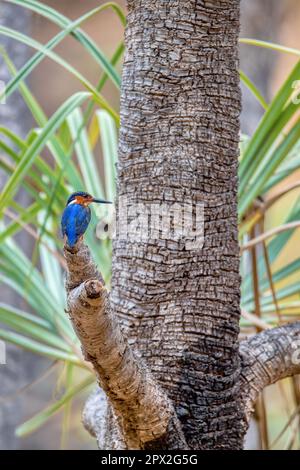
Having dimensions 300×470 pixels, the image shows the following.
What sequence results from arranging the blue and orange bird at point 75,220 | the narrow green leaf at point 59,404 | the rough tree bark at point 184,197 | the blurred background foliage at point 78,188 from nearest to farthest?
1. the blue and orange bird at point 75,220
2. the rough tree bark at point 184,197
3. the blurred background foliage at point 78,188
4. the narrow green leaf at point 59,404

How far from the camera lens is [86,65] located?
19.1ft

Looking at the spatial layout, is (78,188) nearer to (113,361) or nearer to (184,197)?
(184,197)

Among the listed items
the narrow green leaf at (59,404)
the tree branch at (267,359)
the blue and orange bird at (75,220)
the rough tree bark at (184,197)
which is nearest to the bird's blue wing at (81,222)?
the blue and orange bird at (75,220)

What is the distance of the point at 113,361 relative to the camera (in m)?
0.70

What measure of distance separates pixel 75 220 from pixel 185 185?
0.25 metres

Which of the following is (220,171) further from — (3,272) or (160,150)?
(3,272)

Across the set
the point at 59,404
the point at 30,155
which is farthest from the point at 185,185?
the point at 59,404

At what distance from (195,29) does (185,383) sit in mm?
378

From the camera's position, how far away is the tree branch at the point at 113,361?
0.65m

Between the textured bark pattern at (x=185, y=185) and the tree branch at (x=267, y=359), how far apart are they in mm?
46

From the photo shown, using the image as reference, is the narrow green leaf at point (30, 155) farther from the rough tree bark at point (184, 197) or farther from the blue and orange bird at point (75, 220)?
the blue and orange bird at point (75, 220)
